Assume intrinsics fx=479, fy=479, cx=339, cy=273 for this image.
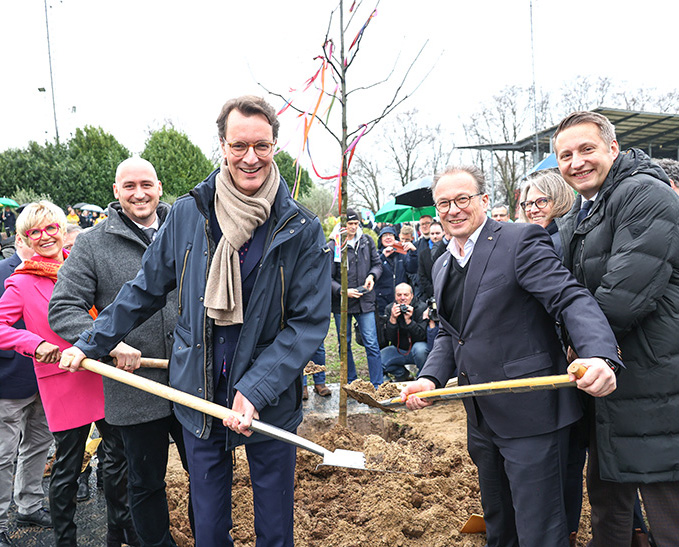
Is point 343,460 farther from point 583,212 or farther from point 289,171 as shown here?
point 289,171

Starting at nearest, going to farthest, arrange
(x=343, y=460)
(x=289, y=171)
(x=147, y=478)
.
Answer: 1. (x=343, y=460)
2. (x=147, y=478)
3. (x=289, y=171)

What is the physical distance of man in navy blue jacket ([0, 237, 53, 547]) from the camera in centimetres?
337

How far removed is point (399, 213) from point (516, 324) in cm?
1464

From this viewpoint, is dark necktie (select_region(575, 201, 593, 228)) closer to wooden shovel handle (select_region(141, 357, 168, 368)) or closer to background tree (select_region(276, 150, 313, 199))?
wooden shovel handle (select_region(141, 357, 168, 368))

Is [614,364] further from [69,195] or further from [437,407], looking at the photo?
[69,195]

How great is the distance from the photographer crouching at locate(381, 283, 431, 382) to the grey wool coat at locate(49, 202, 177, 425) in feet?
12.8

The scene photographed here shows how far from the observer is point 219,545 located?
2188 millimetres

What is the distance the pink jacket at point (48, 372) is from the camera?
291 cm

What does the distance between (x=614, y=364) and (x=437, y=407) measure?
3.65 m

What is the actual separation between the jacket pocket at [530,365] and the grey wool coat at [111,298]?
1839 mm

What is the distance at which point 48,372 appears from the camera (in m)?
3.03

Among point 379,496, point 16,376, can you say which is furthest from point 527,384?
point 16,376

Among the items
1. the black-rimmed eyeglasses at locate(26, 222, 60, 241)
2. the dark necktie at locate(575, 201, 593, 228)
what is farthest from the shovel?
the black-rimmed eyeglasses at locate(26, 222, 60, 241)

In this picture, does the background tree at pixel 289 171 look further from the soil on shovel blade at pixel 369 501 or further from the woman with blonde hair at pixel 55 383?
the woman with blonde hair at pixel 55 383
